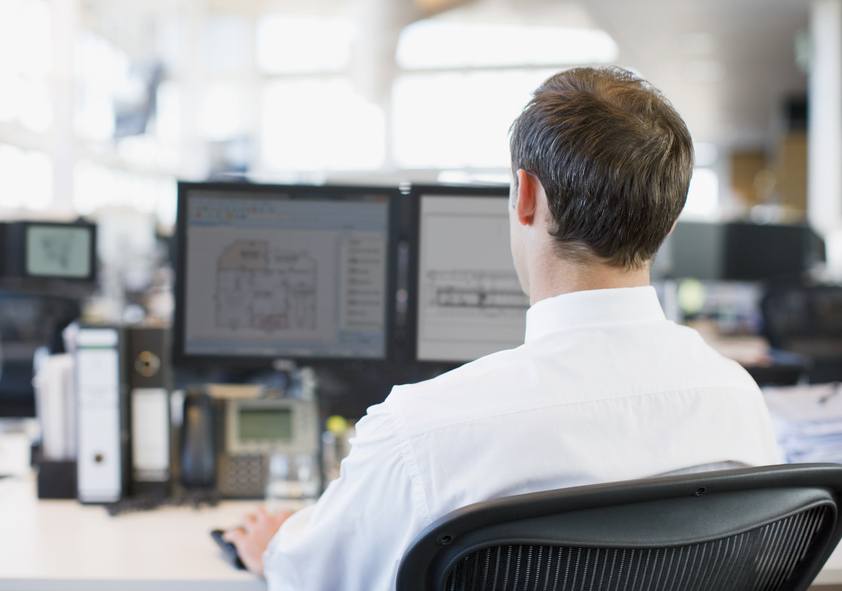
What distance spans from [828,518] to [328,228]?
1045 mm

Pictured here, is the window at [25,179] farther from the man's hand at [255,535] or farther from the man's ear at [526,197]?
the man's ear at [526,197]

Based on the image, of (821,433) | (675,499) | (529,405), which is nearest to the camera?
(675,499)

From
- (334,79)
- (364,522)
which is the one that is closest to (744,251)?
(364,522)

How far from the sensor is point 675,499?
67 centimetres

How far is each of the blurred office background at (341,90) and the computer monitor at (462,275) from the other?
2.92m

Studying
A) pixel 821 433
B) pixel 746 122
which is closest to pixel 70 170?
pixel 821 433

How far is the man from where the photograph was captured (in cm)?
78

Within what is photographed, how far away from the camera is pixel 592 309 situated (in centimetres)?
86

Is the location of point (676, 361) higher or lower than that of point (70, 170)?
lower

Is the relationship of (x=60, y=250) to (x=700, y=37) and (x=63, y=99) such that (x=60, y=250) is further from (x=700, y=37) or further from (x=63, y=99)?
(x=700, y=37)

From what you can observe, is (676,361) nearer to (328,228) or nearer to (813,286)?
(328,228)

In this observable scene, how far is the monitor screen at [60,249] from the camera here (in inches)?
75.6

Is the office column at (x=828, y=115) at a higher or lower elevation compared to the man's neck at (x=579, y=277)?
higher

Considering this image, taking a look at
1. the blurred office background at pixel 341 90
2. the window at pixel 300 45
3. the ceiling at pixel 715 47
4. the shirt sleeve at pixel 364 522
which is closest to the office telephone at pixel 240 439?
the shirt sleeve at pixel 364 522
